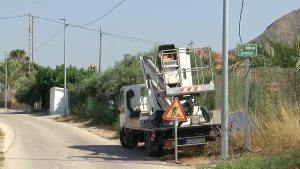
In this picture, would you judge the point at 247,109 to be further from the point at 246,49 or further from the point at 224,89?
the point at 246,49

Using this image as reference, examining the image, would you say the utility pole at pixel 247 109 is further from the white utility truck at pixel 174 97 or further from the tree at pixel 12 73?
the tree at pixel 12 73

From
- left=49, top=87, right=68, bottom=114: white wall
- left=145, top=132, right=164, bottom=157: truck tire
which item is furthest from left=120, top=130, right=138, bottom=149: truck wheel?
left=49, top=87, right=68, bottom=114: white wall

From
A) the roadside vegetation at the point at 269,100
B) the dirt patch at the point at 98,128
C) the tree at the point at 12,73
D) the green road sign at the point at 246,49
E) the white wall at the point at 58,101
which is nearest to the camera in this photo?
the green road sign at the point at 246,49

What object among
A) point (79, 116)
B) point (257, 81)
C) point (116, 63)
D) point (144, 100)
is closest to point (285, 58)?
point (257, 81)

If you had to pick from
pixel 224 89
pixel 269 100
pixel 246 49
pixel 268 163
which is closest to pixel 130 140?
pixel 269 100

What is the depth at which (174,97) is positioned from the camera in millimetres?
17578

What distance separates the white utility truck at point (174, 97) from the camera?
1708 centimetres

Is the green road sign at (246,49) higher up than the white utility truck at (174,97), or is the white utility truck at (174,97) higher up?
the green road sign at (246,49)

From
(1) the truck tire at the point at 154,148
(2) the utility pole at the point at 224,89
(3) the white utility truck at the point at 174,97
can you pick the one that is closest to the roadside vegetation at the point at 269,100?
(2) the utility pole at the point at 224,89

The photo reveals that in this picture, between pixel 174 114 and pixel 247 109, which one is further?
pixel 174 114

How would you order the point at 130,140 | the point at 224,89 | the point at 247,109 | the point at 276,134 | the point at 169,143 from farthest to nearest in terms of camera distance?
1. the point at 130,140
2. the point at 169,143
3. the point at 276,134
4. the point at 247,109
5. the point at 224,89

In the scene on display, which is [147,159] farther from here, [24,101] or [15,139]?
[24,101]

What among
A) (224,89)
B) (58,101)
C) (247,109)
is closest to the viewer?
(224,89)

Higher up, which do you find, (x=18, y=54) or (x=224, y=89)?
(x=18, y=54)
